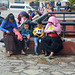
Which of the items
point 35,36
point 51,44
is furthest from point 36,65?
point 35,36

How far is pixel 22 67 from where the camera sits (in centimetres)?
652

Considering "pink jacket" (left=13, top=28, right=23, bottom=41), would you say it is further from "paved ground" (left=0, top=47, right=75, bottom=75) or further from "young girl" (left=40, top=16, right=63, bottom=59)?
"young girl" (left=40, top=16, right=63, bottom=59)

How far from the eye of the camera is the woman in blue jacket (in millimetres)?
7969

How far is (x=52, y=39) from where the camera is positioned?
7.71 metres

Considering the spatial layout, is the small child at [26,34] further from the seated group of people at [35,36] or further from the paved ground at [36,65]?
the paved ground at [36,65]

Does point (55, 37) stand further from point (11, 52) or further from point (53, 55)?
point (11, 52)

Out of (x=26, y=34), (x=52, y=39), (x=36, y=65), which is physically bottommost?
(x=36, y=65)

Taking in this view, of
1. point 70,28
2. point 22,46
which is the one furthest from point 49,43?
point 70,28

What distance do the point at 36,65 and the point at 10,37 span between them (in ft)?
5.52

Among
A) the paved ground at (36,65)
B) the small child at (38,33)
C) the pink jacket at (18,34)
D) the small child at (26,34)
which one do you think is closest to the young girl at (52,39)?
the small child at (38,33)

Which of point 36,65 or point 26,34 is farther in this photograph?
point 26,34

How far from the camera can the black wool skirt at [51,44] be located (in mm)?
7695

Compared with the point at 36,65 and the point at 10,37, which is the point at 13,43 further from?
the point at 36,65

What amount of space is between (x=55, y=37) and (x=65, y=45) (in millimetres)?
522
